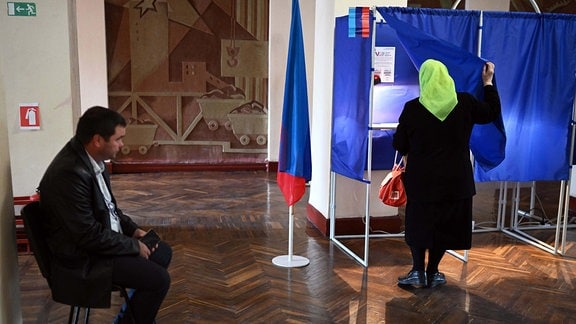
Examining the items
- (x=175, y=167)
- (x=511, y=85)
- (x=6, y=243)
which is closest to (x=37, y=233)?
(x=6, y=243)

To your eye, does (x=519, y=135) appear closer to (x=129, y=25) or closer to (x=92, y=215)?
(x=92, y=215)

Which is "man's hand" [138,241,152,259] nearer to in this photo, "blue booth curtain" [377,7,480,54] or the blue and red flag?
the blue and red flag

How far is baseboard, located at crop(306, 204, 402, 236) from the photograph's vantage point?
492 cm

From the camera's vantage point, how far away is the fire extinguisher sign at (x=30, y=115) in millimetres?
4129

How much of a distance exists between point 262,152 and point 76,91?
406 cm

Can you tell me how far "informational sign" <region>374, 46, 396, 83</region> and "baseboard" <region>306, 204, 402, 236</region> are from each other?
1280 mm

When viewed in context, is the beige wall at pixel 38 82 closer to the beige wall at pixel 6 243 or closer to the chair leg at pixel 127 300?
the beige wall at pixel 6 243

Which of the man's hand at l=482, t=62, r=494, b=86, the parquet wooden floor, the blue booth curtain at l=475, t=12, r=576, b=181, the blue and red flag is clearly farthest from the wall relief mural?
the man's hand at l=482, t=62, r=494, b=86

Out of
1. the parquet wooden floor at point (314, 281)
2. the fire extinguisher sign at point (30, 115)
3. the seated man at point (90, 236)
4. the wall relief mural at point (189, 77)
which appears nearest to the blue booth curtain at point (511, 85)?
the parquet wooden floor at point (314, 281)

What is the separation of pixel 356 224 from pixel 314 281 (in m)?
1.17

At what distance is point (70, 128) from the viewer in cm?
422

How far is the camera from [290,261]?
4.24 metres

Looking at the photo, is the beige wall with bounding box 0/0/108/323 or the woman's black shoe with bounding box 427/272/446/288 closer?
the woman's black shoe with bounding box 427/272/446/288

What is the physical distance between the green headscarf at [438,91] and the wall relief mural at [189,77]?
15.9 feet
